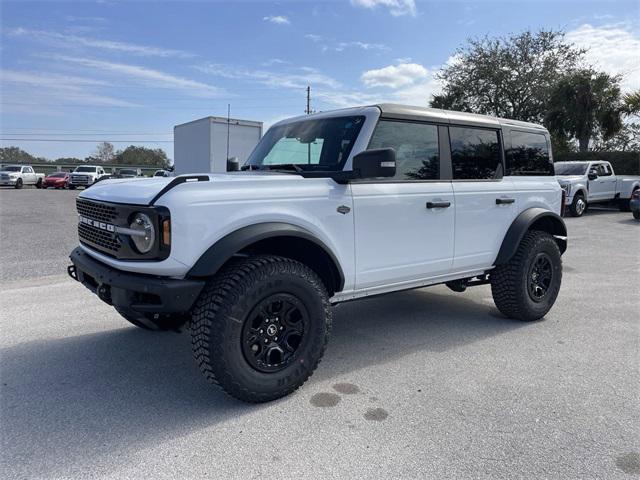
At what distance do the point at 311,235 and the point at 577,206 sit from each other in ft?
50.6

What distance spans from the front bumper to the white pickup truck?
50.0 feet

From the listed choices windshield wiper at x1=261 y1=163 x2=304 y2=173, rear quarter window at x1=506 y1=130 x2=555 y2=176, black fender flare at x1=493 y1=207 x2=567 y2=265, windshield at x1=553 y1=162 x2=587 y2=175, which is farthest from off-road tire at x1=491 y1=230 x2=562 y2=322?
windshield at x1=553 y1=162 x2=587 y2=175

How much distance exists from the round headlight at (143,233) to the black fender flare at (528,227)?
128 inches

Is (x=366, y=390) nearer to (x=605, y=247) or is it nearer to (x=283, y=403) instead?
(x=283, y=403)

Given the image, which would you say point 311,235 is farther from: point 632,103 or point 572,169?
point 632,103

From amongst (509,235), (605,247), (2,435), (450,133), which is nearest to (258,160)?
(450,133)

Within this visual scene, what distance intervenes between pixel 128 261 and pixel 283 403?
4.33ft

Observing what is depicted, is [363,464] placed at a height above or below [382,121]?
below

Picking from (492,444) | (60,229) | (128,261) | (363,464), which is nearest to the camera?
(363,464)

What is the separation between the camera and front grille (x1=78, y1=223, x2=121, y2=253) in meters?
3.00

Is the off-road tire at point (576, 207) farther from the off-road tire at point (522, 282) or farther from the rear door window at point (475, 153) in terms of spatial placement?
the rear door window at point (475, 153)

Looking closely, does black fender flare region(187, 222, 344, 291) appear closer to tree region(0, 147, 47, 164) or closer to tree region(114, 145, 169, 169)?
tree region(114, 145, 169, 169)

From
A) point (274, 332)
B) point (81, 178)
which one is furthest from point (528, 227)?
point (81, 178)

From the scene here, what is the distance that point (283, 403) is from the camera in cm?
304
